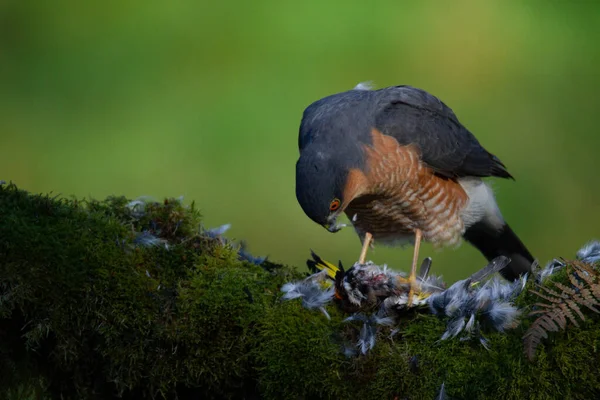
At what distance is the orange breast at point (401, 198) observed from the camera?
4590 millimetres

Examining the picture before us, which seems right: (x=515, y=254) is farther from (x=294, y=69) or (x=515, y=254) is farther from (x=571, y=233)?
(x=294, y=69)

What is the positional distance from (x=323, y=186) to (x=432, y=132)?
125 cm

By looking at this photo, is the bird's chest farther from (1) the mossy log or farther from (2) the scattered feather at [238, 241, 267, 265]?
(1) the mossy log

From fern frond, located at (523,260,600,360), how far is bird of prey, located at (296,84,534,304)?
154cm

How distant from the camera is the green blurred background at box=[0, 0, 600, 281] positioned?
7.51 metres

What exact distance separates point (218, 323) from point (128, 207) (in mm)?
912

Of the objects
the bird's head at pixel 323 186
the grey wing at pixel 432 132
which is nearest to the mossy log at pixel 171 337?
the bird's head at pixel 323 186

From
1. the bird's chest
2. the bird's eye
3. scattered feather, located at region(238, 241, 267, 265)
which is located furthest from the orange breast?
scattered feather, located at region(238, 241, 267, 265)

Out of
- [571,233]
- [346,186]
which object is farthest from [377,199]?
[571,233]

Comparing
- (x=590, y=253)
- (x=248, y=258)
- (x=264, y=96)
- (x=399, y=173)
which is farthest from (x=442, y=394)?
(x=264, y=96)

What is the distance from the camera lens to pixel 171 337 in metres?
2.92

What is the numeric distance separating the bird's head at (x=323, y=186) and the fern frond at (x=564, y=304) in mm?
1496

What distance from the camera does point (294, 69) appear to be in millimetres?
8086

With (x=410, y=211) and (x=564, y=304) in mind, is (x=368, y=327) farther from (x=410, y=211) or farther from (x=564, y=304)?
(x=410, y=211)
